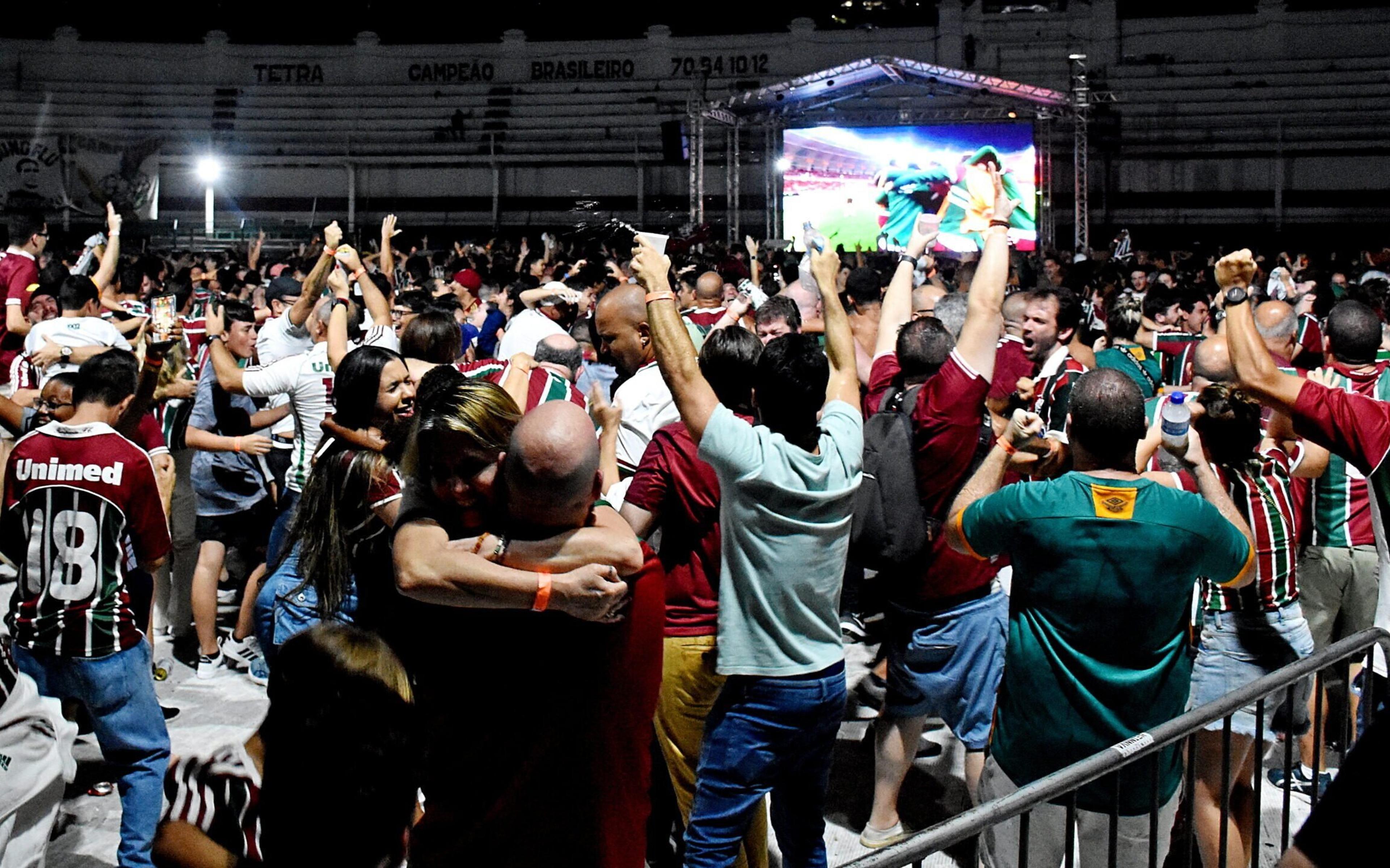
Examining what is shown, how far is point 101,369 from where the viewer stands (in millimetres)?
3584

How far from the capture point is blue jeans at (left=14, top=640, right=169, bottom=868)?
11.2 feet

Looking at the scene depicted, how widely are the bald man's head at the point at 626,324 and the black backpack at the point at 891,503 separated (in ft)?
2.71

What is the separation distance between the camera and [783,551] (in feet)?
9.15

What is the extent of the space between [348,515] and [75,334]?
310 centimetres

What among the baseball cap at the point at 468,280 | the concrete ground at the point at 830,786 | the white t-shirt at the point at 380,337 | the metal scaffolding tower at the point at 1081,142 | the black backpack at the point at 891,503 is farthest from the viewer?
the metal scaffolding tower at the point at 1081,142

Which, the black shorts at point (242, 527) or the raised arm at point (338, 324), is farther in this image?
the black shorts at point (242, 527)

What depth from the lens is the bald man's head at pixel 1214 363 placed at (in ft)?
13.8

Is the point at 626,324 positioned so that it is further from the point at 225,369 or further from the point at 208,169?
the point at 208,169

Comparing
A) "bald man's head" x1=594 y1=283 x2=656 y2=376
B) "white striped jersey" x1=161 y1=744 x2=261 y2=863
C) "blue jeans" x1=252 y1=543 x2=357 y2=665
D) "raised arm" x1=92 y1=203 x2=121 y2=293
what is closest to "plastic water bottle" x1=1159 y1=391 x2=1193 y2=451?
"bald man's head" x1=594 y1=283 x2=656 y2=376

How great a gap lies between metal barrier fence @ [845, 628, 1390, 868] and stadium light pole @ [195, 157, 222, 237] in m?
21.6

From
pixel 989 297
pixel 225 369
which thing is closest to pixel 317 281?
pixel 225 369

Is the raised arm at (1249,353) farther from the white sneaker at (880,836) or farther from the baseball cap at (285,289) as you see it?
the baseball cap at (285,289)

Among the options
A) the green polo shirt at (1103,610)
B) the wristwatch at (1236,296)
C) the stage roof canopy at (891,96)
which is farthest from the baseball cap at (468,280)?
the stage roof canopy at (891,96)

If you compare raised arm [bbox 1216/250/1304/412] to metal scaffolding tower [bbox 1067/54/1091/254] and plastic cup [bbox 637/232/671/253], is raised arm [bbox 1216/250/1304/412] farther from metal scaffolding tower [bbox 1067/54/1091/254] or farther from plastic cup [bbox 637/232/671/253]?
metal scaffolding tower [bbox 1067/54/1091/254]
